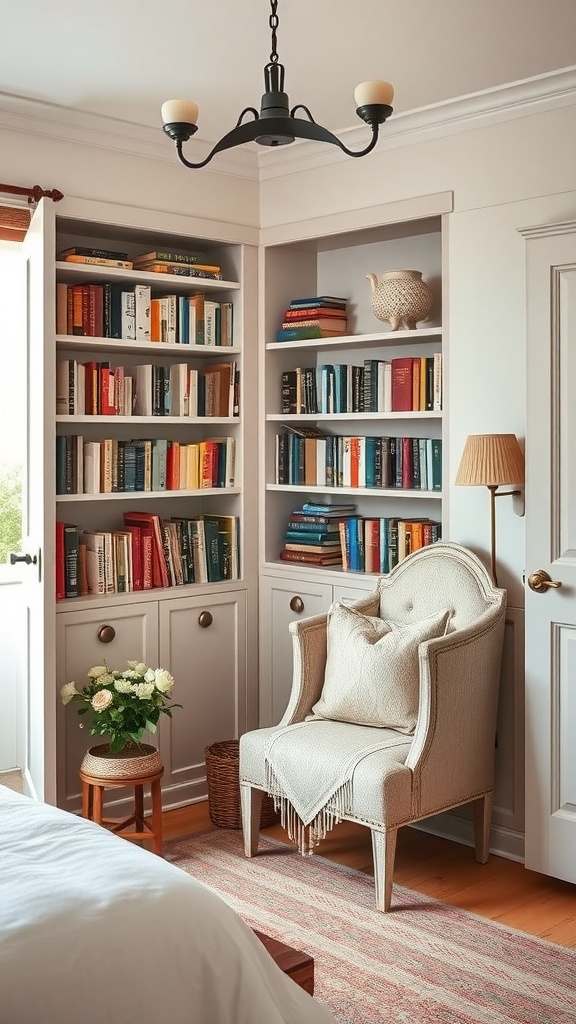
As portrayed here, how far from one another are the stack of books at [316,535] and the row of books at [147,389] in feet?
1.82

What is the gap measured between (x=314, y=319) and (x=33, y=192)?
1.30 metres

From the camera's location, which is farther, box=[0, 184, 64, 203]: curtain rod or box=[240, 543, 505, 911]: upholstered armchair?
box=[0, 184, 64, 203]: curtain rod

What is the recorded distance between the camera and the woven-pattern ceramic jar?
3.99 m

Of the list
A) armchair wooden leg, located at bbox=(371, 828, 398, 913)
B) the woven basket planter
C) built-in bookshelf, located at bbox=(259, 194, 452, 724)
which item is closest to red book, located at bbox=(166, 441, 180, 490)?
built-in bookshelf, located at bbox=(259, 194, 452, 724)

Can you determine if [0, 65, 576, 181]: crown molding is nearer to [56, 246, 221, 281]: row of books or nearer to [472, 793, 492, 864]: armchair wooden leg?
[56, 246, 221, 281]: row of books

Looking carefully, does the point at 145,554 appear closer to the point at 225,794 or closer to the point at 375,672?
the point at 225,794

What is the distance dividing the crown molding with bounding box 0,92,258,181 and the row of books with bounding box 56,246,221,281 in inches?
15.1

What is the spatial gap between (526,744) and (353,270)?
2234 millimetres

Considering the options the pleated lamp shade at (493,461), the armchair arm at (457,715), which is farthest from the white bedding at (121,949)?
the pleated lamp shade at (493,461)

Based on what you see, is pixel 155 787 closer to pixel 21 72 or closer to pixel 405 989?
pixel 405 989

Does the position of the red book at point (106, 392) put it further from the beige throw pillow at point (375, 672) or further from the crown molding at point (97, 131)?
the beige throw pillow at point (375, 672)

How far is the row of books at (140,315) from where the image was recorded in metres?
4.00

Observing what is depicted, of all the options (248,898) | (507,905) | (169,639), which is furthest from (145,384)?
(507,905)

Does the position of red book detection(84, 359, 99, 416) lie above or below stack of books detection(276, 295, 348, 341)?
below
